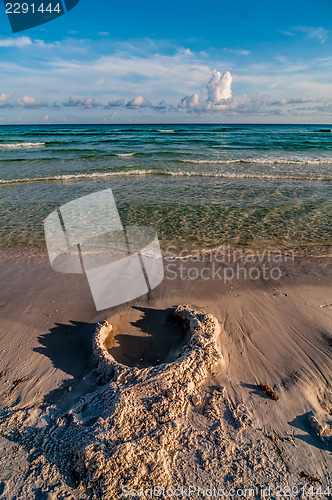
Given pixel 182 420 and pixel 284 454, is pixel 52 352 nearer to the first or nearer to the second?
pixel 182 420

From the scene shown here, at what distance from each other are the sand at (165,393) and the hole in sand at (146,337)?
0.06 ft

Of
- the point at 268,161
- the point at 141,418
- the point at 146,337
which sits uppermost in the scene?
the point at 268,161

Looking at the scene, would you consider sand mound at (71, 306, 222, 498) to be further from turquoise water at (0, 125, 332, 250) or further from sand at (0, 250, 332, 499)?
turquoise water at (0, 125, 332, 250)

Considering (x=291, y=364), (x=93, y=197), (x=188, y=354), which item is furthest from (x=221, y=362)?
(x=93, y=197)

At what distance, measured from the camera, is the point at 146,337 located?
367 cm

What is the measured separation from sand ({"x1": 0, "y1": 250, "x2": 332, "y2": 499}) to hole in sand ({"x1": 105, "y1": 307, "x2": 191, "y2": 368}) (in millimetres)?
18

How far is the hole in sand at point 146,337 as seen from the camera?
336cm

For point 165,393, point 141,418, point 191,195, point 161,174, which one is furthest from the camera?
point 161,174

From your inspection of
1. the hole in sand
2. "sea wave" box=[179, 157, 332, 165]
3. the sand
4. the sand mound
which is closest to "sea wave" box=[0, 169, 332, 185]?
"sea wave" box=[179, 157, 332, 165]

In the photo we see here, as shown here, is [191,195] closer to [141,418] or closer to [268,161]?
[141,418]

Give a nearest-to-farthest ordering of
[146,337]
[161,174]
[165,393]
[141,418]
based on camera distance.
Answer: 1. [141,418]
2. [165,393]
3. [146,337]
4. [161,174]

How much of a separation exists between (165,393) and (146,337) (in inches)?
41.2

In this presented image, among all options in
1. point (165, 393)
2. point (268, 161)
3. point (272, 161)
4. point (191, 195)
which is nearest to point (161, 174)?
point (191, 195)

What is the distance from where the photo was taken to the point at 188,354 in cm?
315
